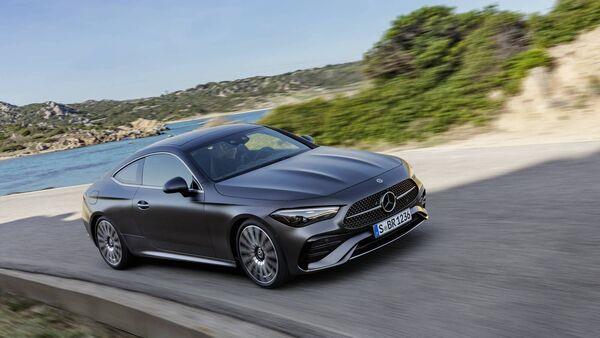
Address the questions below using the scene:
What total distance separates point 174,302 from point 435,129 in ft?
30.0

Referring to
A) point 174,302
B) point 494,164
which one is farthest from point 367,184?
point 494,164

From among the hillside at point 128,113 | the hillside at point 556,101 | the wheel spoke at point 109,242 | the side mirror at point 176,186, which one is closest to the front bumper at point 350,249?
the side mirror at point 176,186

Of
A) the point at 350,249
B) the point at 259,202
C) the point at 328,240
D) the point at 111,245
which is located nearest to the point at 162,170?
the point at 111,245

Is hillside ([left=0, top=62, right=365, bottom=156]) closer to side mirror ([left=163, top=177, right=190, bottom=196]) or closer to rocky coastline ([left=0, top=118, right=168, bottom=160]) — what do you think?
rocky coastline ([left=0, top=118, right=168, bottom=160])

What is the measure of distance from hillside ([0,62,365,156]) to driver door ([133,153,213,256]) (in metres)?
11.9

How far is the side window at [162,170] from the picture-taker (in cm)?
669

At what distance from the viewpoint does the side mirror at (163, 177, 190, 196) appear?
6246 millimetres

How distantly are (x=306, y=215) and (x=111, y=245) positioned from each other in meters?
3.46

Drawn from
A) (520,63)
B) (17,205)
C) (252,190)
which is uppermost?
(520,63)

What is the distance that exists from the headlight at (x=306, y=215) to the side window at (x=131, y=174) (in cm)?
250

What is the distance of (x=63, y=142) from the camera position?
220 ft

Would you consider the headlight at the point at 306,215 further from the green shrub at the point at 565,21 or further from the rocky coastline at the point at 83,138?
the rocky coastline at the point at 83,138

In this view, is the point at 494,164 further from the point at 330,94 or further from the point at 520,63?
the point at 330,94

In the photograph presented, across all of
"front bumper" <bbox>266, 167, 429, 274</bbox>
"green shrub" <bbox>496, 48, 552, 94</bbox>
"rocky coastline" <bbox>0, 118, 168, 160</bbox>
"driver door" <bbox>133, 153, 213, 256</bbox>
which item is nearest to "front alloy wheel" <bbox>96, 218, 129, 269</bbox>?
"driver door" <bbox>133, 153, 213, 256</bbox>
